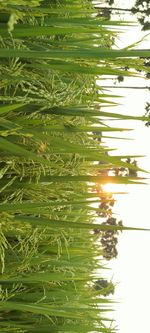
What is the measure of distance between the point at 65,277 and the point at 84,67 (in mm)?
1173

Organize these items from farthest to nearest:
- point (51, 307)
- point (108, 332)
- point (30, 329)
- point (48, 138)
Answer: point (108, 332), point (30, 329), point (51, 307), point (48, 138)

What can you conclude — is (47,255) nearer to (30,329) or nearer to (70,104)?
(30,329)

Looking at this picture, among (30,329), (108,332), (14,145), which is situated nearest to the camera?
(14,145)

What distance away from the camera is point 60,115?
225 centimetres

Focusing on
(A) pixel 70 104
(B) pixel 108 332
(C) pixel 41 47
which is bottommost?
(B) pixel 108 332

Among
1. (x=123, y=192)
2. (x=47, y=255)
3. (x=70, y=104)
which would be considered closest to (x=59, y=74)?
(x=70, y=104)

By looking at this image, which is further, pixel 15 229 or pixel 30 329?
pixel 30 329

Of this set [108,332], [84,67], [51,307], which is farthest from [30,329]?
[84,67]

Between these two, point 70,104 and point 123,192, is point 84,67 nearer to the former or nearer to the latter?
point 70,104

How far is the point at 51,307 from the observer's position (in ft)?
8.52

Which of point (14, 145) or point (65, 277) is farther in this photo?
point (65, 277)

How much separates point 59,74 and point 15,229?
2.03 ft

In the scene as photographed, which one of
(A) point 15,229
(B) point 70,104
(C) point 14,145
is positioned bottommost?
(A) point 15,229

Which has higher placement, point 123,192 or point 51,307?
point 123,192
